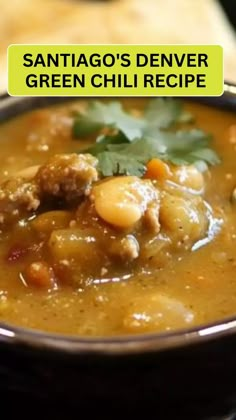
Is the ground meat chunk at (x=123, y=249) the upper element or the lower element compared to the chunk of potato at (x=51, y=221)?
lower

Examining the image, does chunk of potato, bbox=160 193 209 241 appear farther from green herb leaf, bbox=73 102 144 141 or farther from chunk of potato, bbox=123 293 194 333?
green herb leaf, bbox=73 102 144 141

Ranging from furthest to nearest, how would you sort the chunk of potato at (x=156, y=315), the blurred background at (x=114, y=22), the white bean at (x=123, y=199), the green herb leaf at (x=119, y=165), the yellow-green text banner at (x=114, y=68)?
the blurred background at (x=114, y=22)
the yellow-green text banner at (x=114, y=68)
the green herb leaf at (x=119, y=165)
the white bean at (x=123, y=199)
the chunk of potato at (x=156, y=315)

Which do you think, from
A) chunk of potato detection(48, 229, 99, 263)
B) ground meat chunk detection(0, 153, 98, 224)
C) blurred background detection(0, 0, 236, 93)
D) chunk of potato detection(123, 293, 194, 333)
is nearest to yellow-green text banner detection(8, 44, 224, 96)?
ground meat chunk detection(0, 153, 98, 224)

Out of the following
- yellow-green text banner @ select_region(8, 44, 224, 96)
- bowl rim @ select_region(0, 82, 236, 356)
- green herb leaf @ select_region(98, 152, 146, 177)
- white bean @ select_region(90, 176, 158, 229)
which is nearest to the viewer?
bowl rim @ select_region(0, 82, 236, 356)

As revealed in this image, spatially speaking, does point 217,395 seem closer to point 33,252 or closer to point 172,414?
point 172,414

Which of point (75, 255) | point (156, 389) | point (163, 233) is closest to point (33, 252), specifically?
point (75, 255)

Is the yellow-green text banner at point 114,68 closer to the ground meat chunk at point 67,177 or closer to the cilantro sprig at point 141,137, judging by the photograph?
the cilantro sprig at point 141,137

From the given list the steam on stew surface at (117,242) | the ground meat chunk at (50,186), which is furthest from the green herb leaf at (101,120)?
the ground meat chunk at (50,186)
